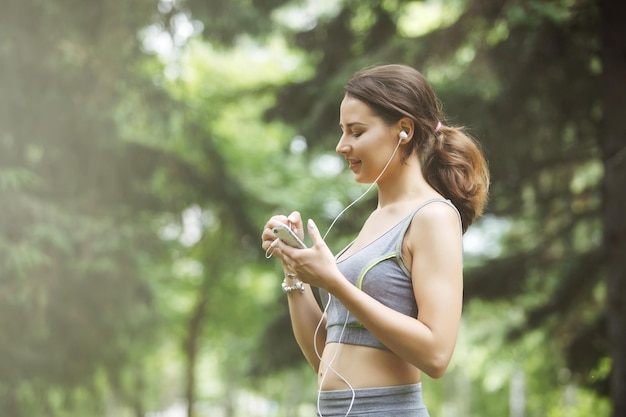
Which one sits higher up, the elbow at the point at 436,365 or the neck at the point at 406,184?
the neck at the point at 406,184

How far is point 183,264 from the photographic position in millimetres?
18891

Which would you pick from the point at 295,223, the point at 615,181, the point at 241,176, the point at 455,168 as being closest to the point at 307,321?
the point at 295,223

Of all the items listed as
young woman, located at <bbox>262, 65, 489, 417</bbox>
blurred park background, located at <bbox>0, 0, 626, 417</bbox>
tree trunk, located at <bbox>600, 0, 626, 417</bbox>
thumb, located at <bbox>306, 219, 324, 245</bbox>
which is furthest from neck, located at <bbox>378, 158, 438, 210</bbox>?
tree trunk, located at <bbox>600, 0, 626, 417</bbox>

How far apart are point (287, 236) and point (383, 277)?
0.25 meters

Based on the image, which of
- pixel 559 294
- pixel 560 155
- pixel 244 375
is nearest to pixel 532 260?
pixel 559 294

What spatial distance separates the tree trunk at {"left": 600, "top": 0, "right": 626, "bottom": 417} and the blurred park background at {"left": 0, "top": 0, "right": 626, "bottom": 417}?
0.06ft

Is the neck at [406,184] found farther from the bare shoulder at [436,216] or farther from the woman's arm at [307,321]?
the woman's arm at [307,321]

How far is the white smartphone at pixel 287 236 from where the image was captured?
6.20 feet

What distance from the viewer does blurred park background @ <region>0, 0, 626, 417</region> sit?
7574 mm

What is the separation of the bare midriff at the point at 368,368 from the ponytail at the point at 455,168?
0.48m

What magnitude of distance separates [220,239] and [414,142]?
1183 cm

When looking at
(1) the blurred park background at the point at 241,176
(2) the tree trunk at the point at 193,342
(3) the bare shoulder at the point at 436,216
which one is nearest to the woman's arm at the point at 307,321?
(3) the bare shoulder at the point at 436,216

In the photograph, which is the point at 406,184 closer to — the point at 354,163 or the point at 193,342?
the point at 354,163

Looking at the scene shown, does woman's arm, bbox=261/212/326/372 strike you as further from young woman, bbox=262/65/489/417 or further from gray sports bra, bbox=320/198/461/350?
gray sports bra, bbox=320/198/461/350
